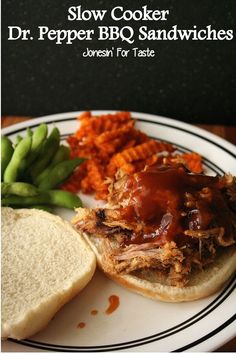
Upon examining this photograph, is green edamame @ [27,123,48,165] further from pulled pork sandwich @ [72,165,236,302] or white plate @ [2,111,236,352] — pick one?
white plate @ [2,111,236,352]

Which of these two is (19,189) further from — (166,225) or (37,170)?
(166,225)

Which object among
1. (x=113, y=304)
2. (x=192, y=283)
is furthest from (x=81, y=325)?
(x=192, y=283)

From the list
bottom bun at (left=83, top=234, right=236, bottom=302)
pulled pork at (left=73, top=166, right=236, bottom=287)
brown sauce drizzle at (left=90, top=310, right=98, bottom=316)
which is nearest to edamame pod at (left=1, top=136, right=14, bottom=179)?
pulled pork at (left=73, top=166, right=236, bottom=287)

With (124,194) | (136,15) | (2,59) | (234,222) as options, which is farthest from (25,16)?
(234,222)

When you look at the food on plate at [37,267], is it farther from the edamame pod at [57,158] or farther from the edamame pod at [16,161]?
the edamame pod at [57,158]

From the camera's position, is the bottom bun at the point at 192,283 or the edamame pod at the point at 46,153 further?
the edamame pod at the point at 46,153

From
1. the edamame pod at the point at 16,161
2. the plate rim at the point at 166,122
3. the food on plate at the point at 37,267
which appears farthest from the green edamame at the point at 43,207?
the plate rim at the point at 166,122
